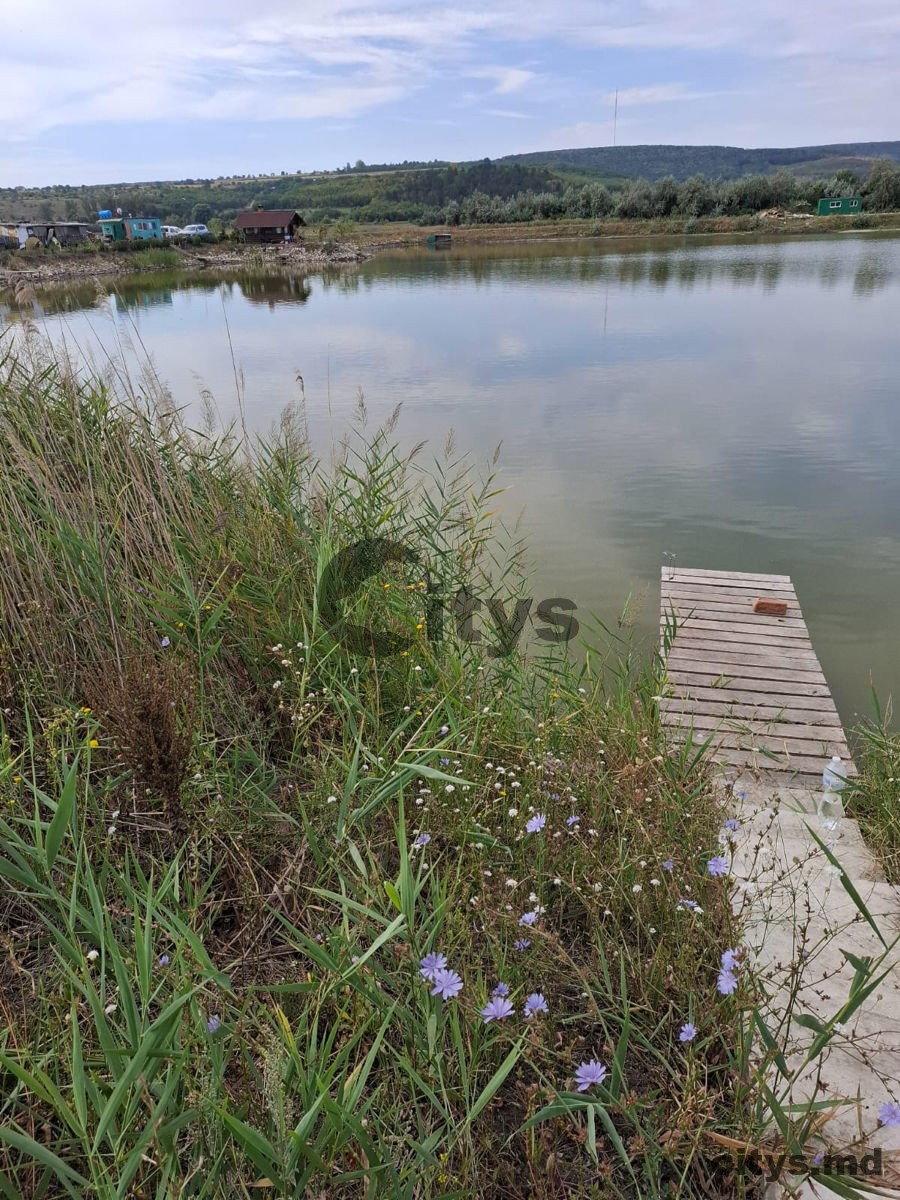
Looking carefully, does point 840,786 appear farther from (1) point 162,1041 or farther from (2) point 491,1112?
(1) point 162,1041

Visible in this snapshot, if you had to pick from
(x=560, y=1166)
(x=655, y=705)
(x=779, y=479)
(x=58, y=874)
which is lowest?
(x=779, y=479)

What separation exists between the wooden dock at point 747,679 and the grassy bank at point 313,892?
549 millimetres

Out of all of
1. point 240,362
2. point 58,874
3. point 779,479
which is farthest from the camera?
point 240,362

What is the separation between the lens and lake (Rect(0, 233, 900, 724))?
491 cm

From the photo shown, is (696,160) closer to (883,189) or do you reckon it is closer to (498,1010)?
(883,189)

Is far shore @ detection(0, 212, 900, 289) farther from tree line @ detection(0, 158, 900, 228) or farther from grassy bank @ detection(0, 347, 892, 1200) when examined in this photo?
grassy bank @ detection(0, 347, 892, 1200)

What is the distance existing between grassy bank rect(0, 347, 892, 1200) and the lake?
1.21 metres

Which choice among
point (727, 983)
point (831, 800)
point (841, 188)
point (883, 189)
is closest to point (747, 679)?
point (831, 800)

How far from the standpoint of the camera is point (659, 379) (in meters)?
10.5

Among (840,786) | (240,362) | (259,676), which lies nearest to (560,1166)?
(259,676)

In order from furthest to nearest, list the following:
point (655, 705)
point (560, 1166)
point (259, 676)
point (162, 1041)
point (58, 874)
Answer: point (655, 705)
point (259, 676)
point (58, 874)
point (560, 1166)
point (162, 1041)

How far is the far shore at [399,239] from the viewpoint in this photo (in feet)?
104

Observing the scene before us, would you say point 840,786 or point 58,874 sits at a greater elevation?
point 58,874

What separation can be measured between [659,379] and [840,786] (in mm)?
9165
